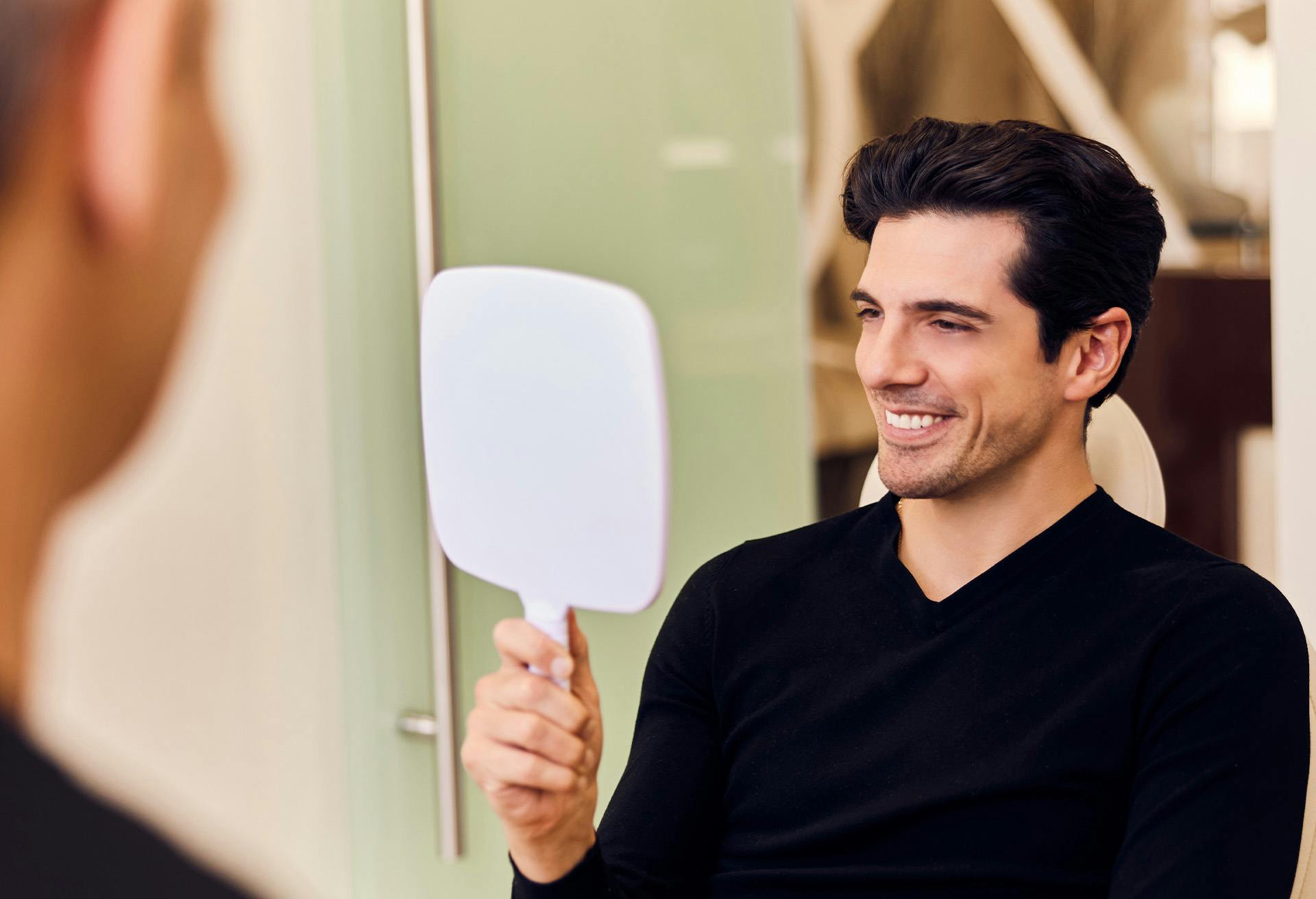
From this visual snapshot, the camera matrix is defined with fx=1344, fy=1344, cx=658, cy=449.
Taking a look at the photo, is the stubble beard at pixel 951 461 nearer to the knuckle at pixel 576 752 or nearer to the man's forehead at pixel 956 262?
the man's forehead at pixel 956 262

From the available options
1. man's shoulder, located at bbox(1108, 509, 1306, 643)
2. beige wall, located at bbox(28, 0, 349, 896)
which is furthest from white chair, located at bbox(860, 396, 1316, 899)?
beige wall, located at bbox(28, 0, 349, 896)

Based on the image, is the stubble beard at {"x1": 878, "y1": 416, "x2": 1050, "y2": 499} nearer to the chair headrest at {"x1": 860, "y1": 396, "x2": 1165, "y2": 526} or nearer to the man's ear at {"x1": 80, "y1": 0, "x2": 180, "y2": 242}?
the chair headrest at {"x1": 860, "y1": 396, "x2": 1165, "y2": 526}

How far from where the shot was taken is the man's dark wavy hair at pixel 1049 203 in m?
1.20

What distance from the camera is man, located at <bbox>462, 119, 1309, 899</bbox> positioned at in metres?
0.99

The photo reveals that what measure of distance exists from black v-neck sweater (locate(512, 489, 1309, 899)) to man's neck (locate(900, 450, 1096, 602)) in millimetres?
37

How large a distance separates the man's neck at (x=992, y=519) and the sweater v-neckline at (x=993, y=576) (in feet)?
0.05

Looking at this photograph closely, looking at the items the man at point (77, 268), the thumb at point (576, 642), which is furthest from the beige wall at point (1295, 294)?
the man at point (77, 268)

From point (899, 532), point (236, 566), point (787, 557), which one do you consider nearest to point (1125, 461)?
point (899, 532)

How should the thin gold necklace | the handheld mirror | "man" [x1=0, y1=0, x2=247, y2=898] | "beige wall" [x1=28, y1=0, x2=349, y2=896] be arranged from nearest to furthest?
1. the handheld mirror
2. the thin gold necklace
3. "man" [x1=0, y1=0, x2=247, y2=898]
4. "beige wall" [x1=28, y1=0, x2=349, y2=896]

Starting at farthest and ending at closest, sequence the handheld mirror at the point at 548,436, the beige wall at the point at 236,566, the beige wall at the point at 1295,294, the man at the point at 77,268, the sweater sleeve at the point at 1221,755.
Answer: the beige wall at the point at 236,566 < the man at the point at 77,268 < the beige wall at the point at 1295,294 < the sweater sleeve at the point at 1221,755 < the handheld mirror at the point at 548,436

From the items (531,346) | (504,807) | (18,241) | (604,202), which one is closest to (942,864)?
→ (504,807)

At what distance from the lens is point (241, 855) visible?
6.75 ft

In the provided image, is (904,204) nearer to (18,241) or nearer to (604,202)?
(604,202)

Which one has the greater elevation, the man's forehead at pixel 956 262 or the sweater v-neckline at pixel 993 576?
the man's forehead at pixel 956 262
